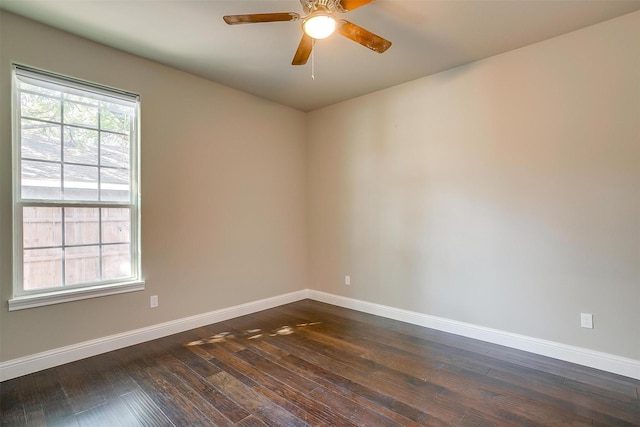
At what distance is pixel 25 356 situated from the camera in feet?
7.72

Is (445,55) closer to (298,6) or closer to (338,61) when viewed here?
(338,61)

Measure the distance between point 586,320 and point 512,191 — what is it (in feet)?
3.94

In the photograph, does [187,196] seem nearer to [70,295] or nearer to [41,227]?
[41,227]

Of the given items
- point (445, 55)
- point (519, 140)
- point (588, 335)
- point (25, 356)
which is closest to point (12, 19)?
point (25, 356)

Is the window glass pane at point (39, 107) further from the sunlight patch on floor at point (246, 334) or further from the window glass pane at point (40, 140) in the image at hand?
the sunlight patch on floor at point (246, 334)

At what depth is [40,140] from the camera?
8.09ft

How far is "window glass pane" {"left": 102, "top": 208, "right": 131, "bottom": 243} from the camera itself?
281 centimetres

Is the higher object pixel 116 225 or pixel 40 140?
pixel 40 140

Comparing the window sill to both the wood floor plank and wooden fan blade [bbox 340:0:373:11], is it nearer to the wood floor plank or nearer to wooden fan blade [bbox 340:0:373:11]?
the wood floor plank

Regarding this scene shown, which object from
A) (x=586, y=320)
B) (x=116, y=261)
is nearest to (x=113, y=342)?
(x=116, y=261)

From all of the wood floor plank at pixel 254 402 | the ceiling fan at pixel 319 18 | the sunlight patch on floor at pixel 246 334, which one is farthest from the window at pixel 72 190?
the ceiling fan at pixel 319 18

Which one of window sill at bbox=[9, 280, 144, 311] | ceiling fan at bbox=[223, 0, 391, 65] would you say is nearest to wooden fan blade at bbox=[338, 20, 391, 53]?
ceiling fan at bbox=[223, 0, 391, 65]

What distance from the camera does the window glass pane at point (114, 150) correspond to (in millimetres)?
2801

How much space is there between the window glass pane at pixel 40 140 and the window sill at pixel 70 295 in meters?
1.10
